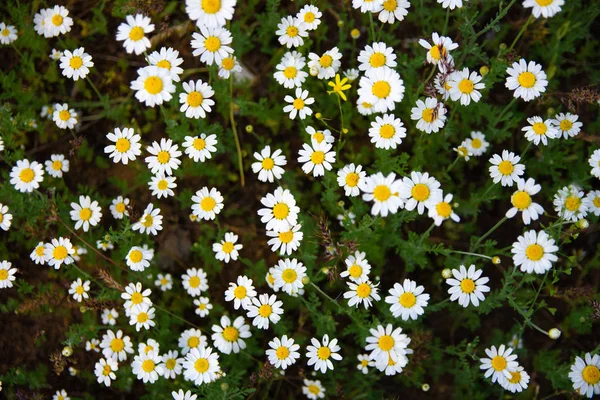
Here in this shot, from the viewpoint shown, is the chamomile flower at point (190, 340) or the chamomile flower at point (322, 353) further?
the chamomile flower at point (190, 340)

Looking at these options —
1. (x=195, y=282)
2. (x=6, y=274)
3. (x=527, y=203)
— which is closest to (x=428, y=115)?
(x=527, y=203)

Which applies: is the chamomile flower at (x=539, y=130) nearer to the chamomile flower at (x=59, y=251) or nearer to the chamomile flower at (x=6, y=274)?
the chamomile flower at (x=59, y=251)

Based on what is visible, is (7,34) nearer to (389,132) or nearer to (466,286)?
(389,132)

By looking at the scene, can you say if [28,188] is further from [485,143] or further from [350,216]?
[485,143]

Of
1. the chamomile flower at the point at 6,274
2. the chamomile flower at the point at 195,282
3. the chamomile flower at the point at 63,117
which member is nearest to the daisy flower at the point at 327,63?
the chamomile flower at the point at 195,282

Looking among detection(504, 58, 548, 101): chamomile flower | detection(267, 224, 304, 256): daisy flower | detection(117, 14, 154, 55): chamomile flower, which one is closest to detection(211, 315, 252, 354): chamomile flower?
detection(267, 224, 304, 256): daisy flower

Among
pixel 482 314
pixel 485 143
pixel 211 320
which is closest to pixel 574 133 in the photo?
pixel 485 143
